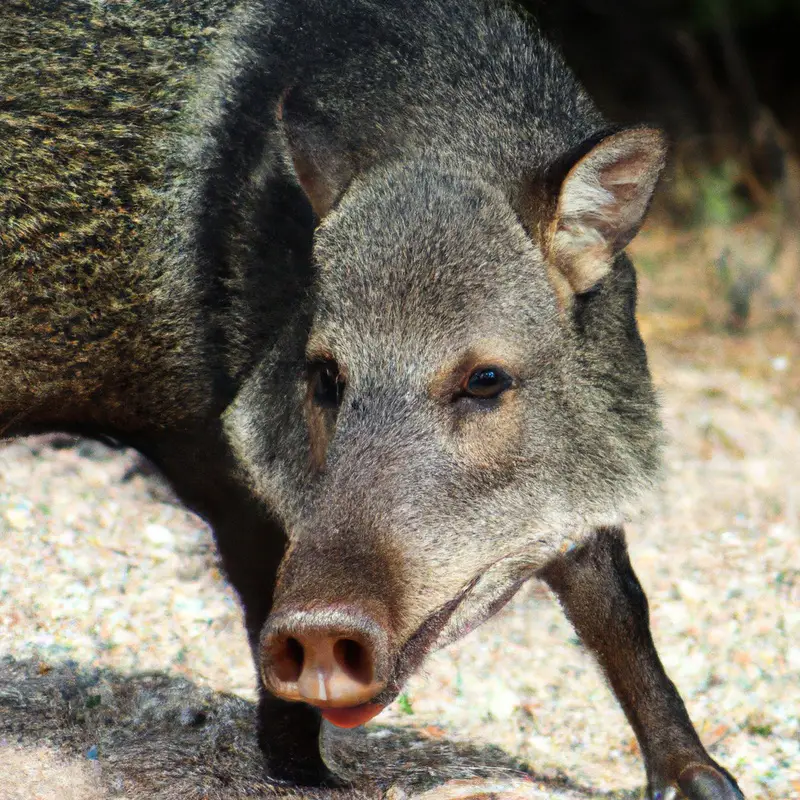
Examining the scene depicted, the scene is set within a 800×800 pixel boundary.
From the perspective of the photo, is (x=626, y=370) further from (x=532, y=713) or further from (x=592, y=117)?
(x=532, y=713)

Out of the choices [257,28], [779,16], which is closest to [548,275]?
[257,28]

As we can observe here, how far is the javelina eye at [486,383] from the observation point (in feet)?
10.1

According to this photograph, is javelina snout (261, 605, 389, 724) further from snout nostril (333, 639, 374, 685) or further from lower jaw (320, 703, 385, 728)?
lower jaw (320, 703, 385, 728)

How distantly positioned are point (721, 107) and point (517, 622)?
6260 millimetres

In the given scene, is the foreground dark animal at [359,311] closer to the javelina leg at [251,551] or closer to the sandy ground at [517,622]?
the javelina leg at [251,551]

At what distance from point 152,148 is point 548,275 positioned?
138 centimetres

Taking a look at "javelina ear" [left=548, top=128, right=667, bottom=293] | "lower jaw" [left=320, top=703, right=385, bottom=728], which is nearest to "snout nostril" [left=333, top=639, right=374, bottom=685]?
"lower jaw" [left=320, top=703, right=385, bottom=728]

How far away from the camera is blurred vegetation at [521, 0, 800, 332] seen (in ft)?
26.1

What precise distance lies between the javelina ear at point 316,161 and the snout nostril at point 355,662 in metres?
1.39

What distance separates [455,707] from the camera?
3.95m

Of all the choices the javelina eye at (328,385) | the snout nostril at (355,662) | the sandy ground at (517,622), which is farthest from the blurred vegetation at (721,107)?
the snout nostril at (355,662)

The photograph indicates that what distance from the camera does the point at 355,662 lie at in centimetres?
251

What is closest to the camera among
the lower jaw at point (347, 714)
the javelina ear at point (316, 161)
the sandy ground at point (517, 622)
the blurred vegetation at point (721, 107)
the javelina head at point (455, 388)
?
the lower jaw at point (347, 714)

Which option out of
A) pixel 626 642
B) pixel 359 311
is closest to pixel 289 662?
pixel 359 311
